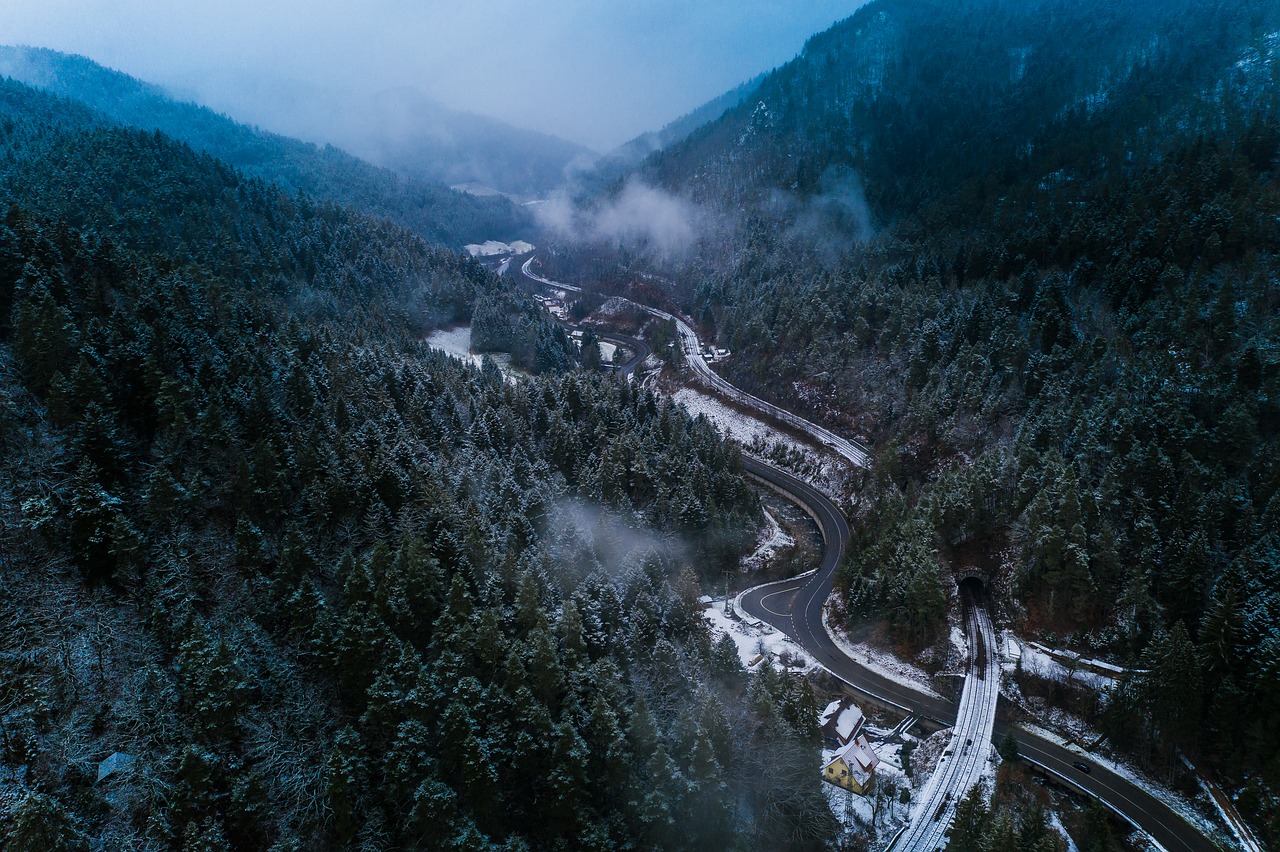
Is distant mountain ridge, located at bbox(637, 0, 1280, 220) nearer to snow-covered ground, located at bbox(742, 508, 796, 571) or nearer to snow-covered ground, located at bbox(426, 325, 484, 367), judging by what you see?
snow-covered ground, located at bbox(742, 508, 796, 571)

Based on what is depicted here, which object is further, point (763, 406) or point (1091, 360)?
point (763, 406)

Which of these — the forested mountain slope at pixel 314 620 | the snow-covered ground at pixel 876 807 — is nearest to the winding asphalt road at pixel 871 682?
the forested mountain slope at pixel 314 620

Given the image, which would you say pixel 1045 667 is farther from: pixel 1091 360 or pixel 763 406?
pixel 763 406

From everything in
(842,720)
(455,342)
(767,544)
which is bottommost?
(767,544)

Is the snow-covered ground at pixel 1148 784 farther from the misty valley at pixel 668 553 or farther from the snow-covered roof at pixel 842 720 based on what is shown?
the snow-covered roof at pixel 842 720

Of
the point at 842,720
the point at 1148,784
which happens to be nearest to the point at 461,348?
the point at 842,720

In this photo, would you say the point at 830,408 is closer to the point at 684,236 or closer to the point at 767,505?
the point at 767,505
